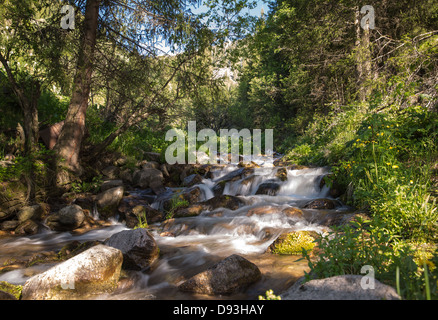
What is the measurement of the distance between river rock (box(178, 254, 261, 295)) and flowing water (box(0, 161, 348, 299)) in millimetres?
86

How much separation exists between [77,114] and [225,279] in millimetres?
6809

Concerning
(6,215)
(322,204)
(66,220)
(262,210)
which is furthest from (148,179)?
(322,204)

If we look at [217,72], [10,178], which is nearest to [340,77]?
[217,72]

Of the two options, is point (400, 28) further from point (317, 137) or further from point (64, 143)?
point (64, 143)

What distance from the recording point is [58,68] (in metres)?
6.53

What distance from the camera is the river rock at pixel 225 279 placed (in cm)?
Result: 312

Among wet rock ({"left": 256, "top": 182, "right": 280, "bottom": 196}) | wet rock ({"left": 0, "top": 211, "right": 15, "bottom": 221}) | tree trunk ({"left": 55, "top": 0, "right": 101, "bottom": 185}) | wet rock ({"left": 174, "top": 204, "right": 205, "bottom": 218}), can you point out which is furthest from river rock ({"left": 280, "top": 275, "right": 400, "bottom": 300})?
tree trunk ({"left": 55, "top": 0, "right": 101, "bottom": 185})

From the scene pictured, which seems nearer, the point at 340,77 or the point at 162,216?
the point at 162,216

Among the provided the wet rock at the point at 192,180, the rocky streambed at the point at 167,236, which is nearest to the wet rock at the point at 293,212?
the rocky streambed at the point at 167,236

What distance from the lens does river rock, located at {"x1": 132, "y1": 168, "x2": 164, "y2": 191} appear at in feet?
29.4

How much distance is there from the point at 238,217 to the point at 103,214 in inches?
145

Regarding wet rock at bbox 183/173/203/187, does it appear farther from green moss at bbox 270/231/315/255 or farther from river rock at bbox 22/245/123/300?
river rock at bbox 22/245/123/300

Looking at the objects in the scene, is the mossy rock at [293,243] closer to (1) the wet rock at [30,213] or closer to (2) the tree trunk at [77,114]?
(1) the wet rock at [30,213]

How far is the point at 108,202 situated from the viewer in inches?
282
